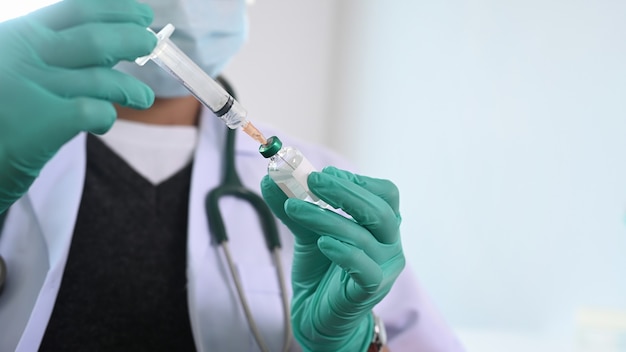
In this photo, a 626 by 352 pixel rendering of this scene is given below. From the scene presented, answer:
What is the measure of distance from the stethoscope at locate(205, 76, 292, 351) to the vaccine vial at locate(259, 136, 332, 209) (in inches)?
10.1

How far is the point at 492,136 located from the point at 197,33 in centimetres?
70

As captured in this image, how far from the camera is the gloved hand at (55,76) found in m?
0.61

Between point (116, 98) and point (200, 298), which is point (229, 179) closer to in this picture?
point (200, 298)

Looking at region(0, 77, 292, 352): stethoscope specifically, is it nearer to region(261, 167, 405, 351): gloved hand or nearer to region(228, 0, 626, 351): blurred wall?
region(261, 167, 405, 351): gloved hand

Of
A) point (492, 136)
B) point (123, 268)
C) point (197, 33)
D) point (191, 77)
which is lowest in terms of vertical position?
point (123, 268)

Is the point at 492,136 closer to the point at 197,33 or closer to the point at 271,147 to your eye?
the point at 197,33

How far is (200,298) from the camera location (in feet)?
2.86

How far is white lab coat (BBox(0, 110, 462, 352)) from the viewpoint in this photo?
81 cm

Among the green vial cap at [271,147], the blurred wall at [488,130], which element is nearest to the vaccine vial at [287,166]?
the green vial cap at [271,147]

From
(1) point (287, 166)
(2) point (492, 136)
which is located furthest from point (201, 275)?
(2) point (492, 136)

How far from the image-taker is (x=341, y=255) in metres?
0.63

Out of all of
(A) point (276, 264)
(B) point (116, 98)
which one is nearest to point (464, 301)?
(A) point (276, 264)

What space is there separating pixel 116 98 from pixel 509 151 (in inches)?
34.4

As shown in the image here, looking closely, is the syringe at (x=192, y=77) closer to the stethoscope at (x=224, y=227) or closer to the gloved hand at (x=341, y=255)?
the gloved hand at (x=341, y=255)
